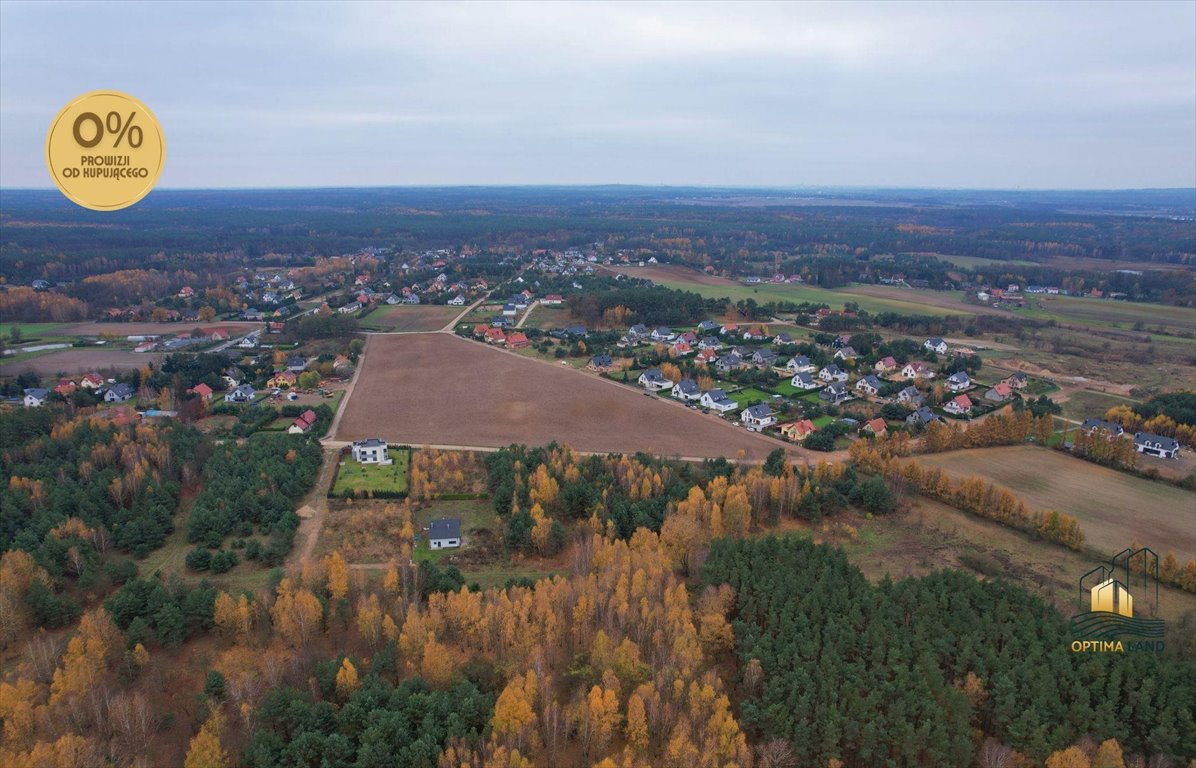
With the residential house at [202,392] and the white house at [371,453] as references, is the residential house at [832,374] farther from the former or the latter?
the residential house at [202,392]

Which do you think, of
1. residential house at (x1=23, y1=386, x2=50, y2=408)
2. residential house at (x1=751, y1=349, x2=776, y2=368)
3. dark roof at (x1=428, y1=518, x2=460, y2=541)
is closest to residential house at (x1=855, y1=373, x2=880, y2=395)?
residential house at (x1=751, y1=349, x2=776, y2=368)

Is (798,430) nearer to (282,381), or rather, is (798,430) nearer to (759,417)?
(759,417)

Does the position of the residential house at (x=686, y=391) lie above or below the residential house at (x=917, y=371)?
below

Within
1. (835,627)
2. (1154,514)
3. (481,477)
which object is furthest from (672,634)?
(1154,514)

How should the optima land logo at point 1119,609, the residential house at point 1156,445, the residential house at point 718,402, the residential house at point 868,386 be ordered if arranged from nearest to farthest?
the optima land logo at point 1119,609
the residential house at point 1156,445
the residential house at point 718,402
the residential house at point 868,386

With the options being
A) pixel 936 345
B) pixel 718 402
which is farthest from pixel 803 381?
pixel 936 345

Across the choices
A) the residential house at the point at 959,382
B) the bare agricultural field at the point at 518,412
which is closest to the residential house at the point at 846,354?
the residential house at the point at 959,382

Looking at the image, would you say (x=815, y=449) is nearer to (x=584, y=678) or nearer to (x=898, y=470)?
(x=898, y=470)
